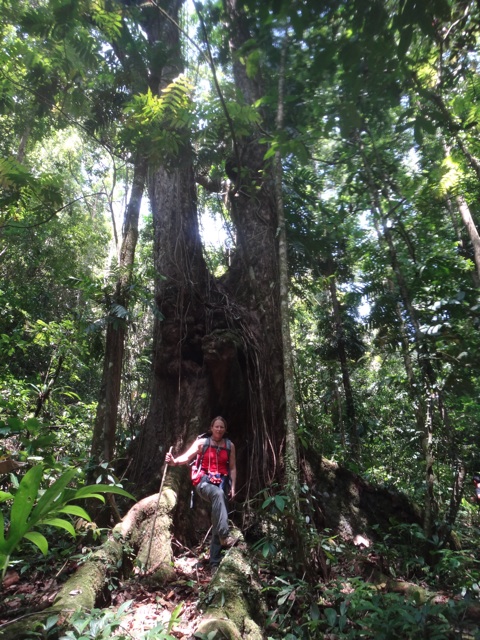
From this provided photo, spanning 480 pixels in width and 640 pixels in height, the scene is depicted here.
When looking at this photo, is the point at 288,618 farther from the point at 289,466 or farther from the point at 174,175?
the point at 174,175

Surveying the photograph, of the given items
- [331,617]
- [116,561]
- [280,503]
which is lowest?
[331,617]

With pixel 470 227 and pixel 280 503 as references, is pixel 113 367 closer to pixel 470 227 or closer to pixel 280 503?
pixel 280 503

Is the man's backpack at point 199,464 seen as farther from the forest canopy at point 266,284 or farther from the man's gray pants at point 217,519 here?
the forest canopy at point 266,284

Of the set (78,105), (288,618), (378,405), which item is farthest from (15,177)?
(378,405)

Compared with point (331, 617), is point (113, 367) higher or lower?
higher

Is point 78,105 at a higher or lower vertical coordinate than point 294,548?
higher

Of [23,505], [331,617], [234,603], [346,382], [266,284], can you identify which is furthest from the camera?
[346,382]

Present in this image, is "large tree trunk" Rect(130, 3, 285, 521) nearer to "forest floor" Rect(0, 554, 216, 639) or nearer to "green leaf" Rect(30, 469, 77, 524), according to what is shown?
"forest floor" Rect(0, 554, 216, 639)

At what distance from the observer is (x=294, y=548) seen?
3400 mm

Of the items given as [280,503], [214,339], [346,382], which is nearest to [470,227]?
[346,382]

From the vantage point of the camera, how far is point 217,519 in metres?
3.85

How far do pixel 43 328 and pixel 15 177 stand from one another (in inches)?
91.8

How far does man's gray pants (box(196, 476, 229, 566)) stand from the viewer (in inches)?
150

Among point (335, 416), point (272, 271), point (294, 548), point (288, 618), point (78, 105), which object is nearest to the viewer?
point (288, 618)
